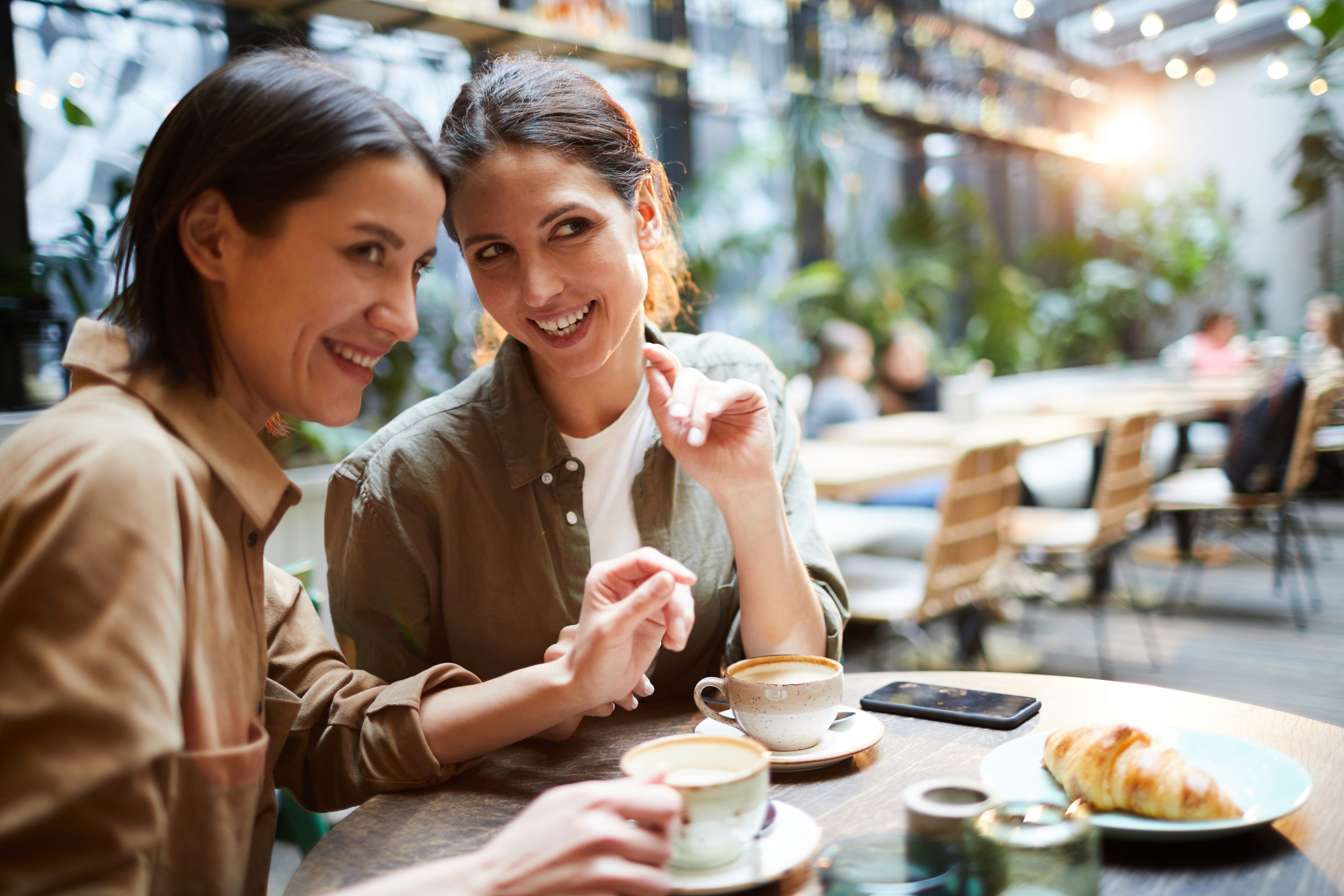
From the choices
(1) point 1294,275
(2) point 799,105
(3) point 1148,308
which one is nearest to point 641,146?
(2) point 799,105

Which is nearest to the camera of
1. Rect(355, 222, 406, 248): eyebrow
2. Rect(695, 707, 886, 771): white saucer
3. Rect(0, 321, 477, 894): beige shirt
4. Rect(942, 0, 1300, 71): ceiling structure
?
Rect(0, 321, 477, 894): beige shirt

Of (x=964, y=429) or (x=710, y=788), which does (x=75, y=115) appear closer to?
(x=710, y=788)

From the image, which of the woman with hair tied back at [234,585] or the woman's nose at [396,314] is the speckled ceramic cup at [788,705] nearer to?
the woman with hair tied back at [234,585]

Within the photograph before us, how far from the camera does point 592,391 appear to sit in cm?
148

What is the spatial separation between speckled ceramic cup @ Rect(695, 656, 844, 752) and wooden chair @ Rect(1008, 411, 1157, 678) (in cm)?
257

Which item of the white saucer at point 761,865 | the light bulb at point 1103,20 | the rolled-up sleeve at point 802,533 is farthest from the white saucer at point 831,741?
the light bulb at point 1103,20

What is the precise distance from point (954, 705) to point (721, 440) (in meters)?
0.44

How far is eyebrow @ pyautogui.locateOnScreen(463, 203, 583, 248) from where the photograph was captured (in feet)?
4.08

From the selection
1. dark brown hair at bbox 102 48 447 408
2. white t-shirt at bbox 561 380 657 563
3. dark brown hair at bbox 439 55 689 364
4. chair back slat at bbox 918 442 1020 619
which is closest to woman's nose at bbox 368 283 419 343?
dark brown hair at bbox 102 48 447 408

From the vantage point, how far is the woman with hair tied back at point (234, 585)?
663 mm

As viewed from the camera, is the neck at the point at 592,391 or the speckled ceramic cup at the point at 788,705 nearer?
the speckled ceramic cup at the point at 788,705

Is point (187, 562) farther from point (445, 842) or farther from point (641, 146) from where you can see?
point (641, 146)

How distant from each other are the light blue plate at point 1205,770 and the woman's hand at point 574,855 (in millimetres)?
359

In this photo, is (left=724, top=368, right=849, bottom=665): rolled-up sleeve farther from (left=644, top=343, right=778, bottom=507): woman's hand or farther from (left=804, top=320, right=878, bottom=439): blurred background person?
(left=804, top=320, right=878, bottom=439): blurred background person
